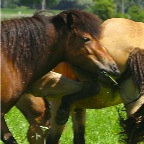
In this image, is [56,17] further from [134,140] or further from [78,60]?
[134,140]

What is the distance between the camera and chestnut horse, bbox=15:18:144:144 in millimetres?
6766

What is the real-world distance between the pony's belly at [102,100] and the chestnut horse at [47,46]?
3.13 feet

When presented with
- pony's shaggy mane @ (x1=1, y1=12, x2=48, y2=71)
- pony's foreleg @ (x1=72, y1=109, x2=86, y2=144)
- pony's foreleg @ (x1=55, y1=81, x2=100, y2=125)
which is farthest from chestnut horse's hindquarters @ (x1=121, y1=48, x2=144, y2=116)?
pony's shaggy mane @ (x1=1, y1=12, x2=48, y2=71)

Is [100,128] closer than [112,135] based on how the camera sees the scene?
No

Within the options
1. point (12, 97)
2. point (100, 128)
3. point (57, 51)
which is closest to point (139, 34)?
point (57, 51)

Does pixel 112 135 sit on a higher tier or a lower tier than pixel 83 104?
lower

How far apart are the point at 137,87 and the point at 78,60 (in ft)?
3.66

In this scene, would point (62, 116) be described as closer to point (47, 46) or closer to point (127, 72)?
point (127, 72)

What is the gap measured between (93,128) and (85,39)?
4.30 m

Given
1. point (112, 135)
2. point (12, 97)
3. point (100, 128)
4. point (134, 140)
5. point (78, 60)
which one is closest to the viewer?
point (12, 97)

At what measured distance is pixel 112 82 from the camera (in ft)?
21.9

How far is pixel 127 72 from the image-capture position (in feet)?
22.4

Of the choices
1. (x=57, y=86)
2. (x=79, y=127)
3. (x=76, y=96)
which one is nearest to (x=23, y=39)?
(x=57, y=86)

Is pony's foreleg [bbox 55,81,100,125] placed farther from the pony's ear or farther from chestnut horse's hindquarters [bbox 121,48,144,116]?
the pony's ear
